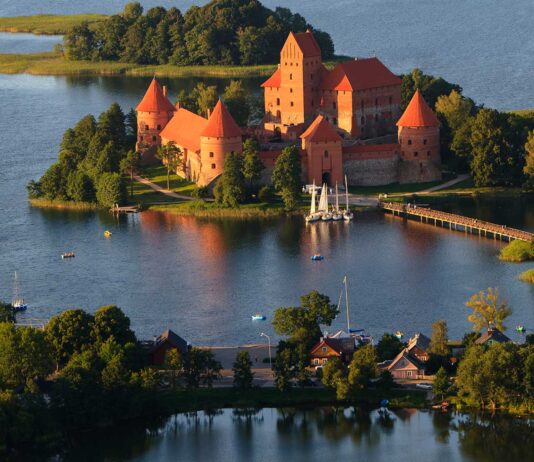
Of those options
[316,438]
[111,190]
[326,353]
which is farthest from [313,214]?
[316,438]

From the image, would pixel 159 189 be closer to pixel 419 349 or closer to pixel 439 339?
pixel 439 339

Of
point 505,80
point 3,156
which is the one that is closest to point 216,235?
point 3,156

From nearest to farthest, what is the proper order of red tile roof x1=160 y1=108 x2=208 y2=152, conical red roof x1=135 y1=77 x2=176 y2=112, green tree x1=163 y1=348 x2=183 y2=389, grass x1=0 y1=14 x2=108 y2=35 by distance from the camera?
green tree x1=163 y1=348 x2=183 y2=389
red tile roof x1=160 y1=108 x2=208 y2=152
conical red roof x1=135 y1=77 x2=176 y2=112
grass x1=0 y1=14 x2=108 y2=35

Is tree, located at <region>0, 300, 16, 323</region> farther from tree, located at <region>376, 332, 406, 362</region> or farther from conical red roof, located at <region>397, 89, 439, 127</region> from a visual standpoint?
conical red roof, located at <region>397, 89, 439, 127</region>

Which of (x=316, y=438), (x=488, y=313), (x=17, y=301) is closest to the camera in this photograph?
(x=316, y=438)

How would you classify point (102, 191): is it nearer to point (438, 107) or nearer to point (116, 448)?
point (438, 107)

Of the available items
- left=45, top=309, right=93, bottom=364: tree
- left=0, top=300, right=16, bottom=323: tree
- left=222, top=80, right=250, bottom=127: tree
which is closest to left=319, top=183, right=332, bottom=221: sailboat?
left=222, top=80, right=250, bottom=127: tree
